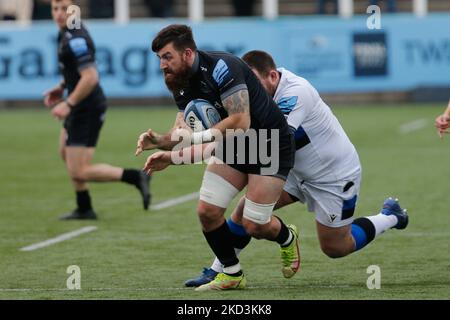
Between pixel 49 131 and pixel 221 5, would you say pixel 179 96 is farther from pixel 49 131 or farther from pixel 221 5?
pixel 221 5

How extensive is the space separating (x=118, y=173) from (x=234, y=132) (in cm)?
477

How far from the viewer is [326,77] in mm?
24047

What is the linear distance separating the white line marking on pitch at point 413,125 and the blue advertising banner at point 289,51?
102 inches

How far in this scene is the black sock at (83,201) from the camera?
12070 mm

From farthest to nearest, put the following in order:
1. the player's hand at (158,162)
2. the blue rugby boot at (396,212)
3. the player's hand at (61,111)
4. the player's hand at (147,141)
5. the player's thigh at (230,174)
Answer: the player's hand at (61,111) → the blue rugby boot at (396,212) → the player's thigh at (230,174) → the player's hand at (158,162) → the player's hand at (147,141)

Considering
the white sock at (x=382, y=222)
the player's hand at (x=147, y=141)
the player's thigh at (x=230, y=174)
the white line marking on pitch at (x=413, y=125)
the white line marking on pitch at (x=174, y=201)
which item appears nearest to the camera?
the player's hand at (x=147, y=141)

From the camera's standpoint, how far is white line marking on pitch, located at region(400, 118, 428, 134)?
66.4 ft

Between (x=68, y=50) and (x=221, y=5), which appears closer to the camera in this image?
(x=68, y=50)

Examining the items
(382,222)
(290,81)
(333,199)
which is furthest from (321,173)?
(382,222)

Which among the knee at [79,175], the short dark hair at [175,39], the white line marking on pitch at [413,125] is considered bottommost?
the white line marking on pitch at [413,125]

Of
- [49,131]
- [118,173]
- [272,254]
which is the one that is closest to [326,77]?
[49,131]

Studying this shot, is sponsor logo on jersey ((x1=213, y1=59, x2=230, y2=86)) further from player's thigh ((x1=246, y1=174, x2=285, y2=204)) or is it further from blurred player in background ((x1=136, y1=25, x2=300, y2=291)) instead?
player's thigh ((x1=246, y1=174, x2=285, y2=204))

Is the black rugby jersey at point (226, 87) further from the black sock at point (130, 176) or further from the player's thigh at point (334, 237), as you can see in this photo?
the black sock at point (130, 176)

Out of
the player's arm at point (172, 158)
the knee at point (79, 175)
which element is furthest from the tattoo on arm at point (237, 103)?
the knee at point (79, 175)
